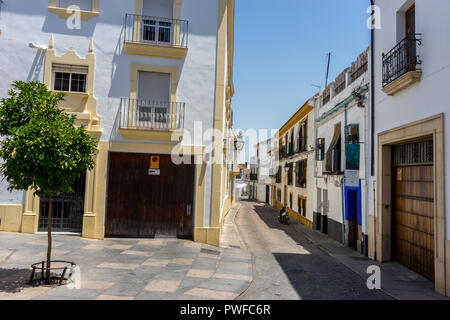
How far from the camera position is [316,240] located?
52.4ft

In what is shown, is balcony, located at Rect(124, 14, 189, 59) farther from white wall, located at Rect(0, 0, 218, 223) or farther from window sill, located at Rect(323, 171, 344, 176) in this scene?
window sill, located at Rect(323, 171, 344, 176)

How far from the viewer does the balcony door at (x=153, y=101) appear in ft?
39.3

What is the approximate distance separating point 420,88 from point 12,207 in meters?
12.8

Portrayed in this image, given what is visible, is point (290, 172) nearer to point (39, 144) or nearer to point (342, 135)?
point (342, 135)

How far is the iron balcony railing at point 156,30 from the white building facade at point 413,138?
6774 millimetres

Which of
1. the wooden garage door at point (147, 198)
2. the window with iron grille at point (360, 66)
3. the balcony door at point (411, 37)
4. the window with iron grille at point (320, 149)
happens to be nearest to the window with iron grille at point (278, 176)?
the window with iron grille at point (320, 149)

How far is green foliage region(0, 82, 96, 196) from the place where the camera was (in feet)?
21.5

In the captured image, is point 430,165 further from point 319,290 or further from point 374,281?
point 319,290

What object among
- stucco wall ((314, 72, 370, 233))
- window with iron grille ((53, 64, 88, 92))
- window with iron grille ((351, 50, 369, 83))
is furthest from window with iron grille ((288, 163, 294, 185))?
window with iron grille ((53, 64, 88, 92))

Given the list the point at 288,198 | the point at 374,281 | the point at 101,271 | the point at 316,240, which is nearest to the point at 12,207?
the point at 101,271

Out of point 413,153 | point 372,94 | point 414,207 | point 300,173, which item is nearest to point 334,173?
point 372,94

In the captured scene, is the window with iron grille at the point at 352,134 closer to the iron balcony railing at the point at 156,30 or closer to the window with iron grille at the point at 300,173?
the iron balcony railing at the point at 156,30

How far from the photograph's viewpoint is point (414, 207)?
9758 mm

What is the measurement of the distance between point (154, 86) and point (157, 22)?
7.48 ft
